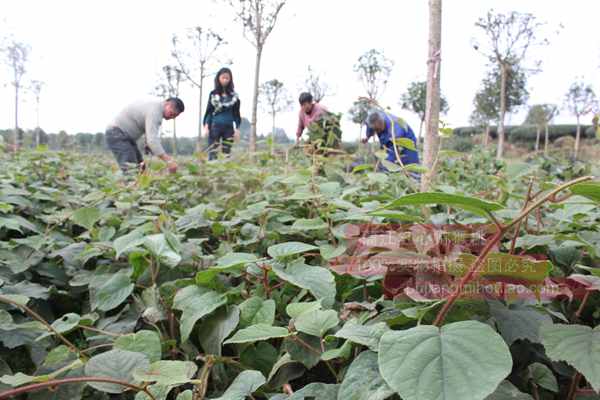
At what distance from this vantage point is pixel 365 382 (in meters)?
0.60

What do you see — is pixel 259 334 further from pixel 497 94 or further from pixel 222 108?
pixel 497 94

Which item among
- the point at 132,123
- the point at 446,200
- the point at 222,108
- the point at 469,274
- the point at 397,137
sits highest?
the point at 222,108

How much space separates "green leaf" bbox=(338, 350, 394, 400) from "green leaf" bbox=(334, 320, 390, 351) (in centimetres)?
2

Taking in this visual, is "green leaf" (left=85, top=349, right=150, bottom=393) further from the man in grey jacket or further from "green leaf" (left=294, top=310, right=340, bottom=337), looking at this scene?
the man in grey jacket

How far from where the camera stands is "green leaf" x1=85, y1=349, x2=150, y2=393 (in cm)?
75

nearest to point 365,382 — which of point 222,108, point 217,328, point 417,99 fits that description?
point 217,328

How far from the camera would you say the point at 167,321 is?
3.53 feet

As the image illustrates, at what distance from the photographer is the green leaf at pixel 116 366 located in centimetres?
75

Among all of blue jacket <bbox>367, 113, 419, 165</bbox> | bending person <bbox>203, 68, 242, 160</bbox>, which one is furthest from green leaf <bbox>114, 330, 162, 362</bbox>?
bending person <bbox>203, 68, 242, 160</bbox>

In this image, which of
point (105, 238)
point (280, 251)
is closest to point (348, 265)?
point (280, 251)

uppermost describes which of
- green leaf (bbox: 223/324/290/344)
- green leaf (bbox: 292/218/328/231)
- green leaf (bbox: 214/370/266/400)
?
green leaf (bbox: 292/218/328/231)

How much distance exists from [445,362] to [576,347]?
22 cm

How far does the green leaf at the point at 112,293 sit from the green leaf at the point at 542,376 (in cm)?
86

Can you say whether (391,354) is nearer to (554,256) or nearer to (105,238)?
(554,256)
